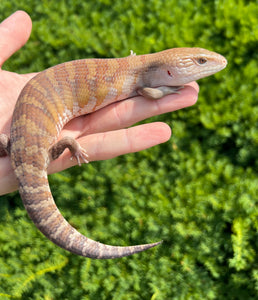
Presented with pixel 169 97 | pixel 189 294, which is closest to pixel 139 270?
pixel 189 294

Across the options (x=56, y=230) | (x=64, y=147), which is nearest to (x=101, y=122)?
(x=64, y=147)

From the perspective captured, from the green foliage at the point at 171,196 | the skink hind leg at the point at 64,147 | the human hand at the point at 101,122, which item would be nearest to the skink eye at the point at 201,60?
the human hand at the point at 101,122

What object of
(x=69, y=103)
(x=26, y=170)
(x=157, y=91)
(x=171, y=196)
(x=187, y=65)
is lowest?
(x=171, y=196)

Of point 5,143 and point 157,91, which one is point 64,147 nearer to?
point 5,143

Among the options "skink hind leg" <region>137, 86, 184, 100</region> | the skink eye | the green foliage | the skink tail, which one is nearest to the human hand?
"skink hind leg" <region>137, 86, 184, 100</region>

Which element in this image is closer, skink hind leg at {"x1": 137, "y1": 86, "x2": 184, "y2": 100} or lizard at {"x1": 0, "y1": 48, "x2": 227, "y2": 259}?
lizard at {"x1": 0, "y1": 48, "x2": 227, "y2": 259}

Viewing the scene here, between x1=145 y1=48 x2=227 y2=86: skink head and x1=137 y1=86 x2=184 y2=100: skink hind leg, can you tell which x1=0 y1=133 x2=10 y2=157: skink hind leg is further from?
x1=145 y1=48 x2=227 y2=86: skink head
